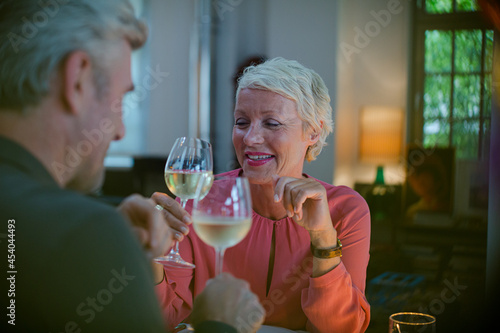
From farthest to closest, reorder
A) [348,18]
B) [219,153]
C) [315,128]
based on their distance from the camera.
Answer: [219,153], [348,18], [315,128]

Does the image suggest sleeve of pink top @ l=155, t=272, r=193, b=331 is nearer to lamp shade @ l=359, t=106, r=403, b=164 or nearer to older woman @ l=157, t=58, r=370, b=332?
older woman @ l=157, t=58, r=370, b=332

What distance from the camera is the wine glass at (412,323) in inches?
40.0

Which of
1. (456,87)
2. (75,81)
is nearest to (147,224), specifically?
(75,81)

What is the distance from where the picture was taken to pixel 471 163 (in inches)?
163

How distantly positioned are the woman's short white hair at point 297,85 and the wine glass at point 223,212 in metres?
0.62

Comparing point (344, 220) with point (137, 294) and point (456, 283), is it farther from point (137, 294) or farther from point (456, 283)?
point (456, 283)

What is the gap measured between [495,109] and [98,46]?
221 cm

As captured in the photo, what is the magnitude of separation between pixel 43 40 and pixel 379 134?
172 inches

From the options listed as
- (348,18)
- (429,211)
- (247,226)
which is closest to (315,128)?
(247,226)

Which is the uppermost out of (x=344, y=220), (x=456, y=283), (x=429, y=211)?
(x=344, y=220)

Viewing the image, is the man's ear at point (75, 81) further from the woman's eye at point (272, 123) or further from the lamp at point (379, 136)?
the lamp at point (379, 136)

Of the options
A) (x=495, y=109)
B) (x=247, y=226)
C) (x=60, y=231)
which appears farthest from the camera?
(x=495, y=109)

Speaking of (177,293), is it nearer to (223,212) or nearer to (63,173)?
(223,212)

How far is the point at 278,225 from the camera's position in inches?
53.4
